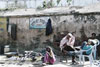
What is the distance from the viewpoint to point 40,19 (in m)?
11.5

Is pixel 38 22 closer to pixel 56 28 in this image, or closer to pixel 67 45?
pixel 56 28

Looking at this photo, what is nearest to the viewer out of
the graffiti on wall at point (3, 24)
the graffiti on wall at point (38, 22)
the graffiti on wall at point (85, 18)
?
the graffiti on wall at point (85, 18)

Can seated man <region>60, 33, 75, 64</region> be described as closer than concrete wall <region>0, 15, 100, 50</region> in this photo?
Yes

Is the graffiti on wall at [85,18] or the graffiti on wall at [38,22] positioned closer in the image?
the graffiti on wall at [85,18]

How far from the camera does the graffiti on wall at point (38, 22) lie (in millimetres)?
11367

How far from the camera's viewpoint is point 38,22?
1148 centimetres

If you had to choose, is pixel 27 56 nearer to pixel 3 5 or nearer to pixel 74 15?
pixel 74 15

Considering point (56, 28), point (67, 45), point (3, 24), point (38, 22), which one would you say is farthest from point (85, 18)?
point (3, 24)

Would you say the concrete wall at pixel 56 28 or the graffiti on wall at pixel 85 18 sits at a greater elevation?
the graffiti on wall at pixel 85 18

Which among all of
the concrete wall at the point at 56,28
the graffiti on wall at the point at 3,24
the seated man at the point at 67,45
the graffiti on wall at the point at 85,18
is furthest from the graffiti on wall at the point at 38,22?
the seated man at the point at 67,45

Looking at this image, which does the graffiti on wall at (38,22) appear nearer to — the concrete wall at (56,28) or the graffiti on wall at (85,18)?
the concrete wall at (56,28)

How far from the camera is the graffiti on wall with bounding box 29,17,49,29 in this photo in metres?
11.4

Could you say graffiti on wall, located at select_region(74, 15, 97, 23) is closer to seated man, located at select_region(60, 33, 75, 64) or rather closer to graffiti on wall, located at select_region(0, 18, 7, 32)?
seated man, located at select_region(60, 33, 75, 64)

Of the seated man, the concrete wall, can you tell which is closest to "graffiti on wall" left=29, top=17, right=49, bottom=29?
the concrete wall
